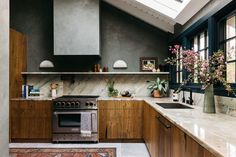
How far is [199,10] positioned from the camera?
10.0ft

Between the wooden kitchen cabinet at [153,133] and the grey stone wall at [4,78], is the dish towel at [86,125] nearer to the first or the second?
the wooden kitchen cabinet at [153,133]

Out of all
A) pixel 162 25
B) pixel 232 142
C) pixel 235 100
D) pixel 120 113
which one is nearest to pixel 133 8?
pixel 162 25

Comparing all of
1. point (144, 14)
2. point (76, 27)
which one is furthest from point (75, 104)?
point (144, 14)

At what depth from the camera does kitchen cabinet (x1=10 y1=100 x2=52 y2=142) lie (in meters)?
4.19

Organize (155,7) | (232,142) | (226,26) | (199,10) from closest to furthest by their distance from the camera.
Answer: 1. (232,142)
2. (226,26)
3. (199,10)
4. (155,7)

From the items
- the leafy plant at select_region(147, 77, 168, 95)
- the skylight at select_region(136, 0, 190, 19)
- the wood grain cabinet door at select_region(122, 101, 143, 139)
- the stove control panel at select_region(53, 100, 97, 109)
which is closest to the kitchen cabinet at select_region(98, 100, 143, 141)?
the wood grain cabinet door at select_region(122, 101, 143, 139)

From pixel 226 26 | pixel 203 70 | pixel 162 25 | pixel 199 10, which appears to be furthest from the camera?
pixel 162 25

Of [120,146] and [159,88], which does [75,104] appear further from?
[159,88]

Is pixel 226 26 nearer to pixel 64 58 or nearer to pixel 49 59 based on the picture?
pixel 64 58

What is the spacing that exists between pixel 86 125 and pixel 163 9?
2471mm

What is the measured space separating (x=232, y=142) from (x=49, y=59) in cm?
434

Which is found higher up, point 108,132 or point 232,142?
point 232,142

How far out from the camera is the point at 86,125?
13.3 ft

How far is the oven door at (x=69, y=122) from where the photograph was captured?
13.4 feet
